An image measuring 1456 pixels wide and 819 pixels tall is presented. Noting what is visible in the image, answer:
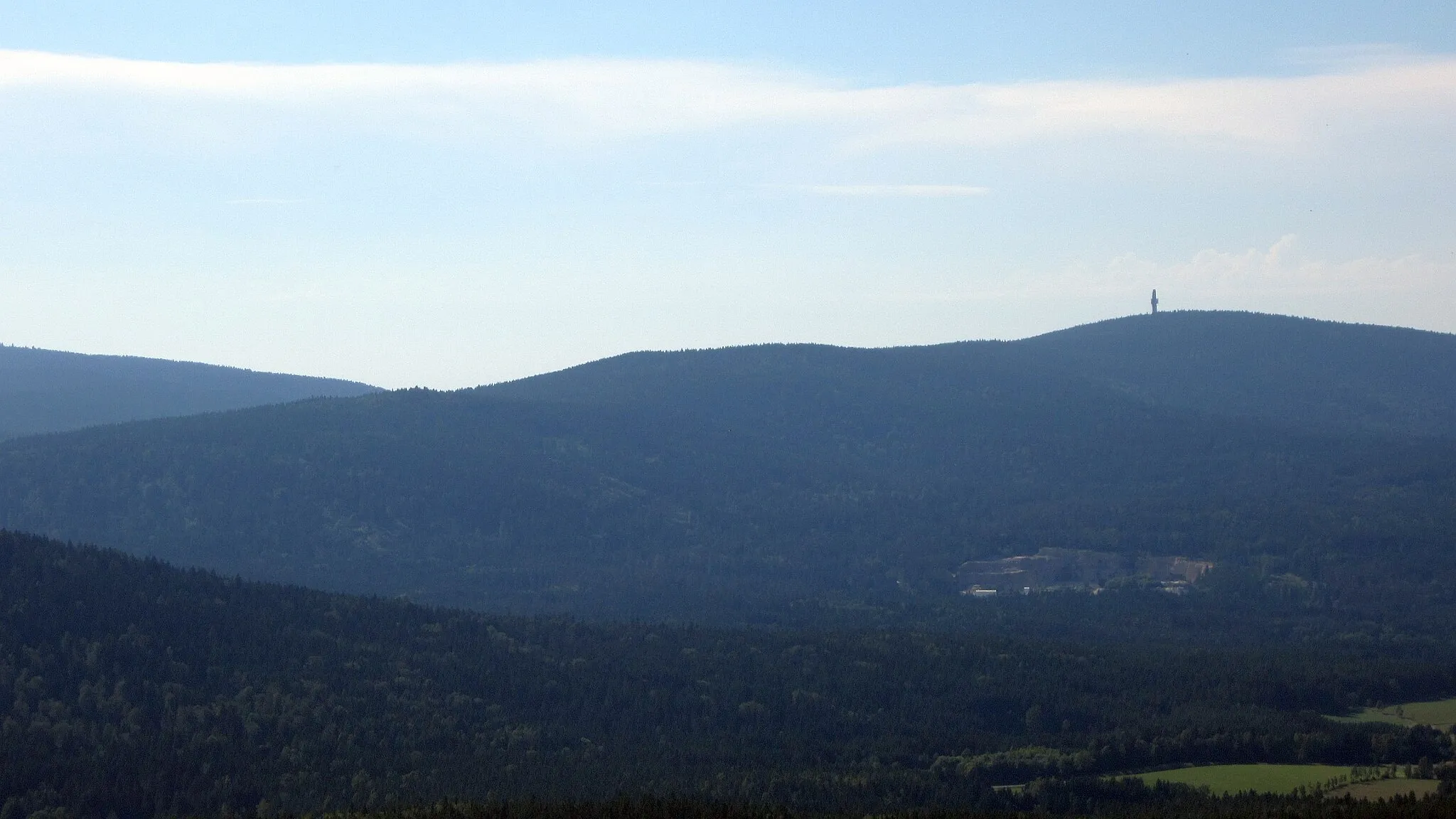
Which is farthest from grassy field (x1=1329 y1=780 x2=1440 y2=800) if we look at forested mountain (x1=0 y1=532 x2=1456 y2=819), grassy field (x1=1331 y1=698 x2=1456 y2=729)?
grassy field (x1=1331 y1=698 x2=1456 y2=729)

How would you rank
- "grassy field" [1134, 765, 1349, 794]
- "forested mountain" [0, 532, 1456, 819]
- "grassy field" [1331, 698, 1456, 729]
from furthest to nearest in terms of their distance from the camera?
"grassy field" [1331, 698, 1456, 729], "forested mountain" [0, 532, 1456, 819], "grassy field" [1134, 765, 1349, 794]

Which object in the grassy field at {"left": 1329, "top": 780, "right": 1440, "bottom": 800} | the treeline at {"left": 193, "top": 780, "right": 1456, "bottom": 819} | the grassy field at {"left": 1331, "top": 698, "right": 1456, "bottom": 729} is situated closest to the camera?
the treeline at {"left": 193, "top": 780, "right": 1456, "bottom": 819}

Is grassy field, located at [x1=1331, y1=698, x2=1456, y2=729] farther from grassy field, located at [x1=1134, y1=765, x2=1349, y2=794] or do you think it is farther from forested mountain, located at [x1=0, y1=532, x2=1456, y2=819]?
grassy field, located at [x1=1134, y1=765, x2=1349, y2=794]

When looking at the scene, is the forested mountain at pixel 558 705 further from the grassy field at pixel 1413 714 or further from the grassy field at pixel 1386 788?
the grassy field at pixel 1386 788

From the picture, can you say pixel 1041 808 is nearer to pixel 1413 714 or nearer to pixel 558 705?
pixel 1413 714

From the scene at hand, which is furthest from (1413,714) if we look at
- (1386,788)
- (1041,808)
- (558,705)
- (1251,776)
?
(558,705)

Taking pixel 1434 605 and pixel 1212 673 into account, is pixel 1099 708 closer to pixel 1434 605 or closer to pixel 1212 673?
pixel 1212 673

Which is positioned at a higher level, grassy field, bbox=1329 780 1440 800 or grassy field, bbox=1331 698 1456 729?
grassy field, bbox=1329 780 1440 800
